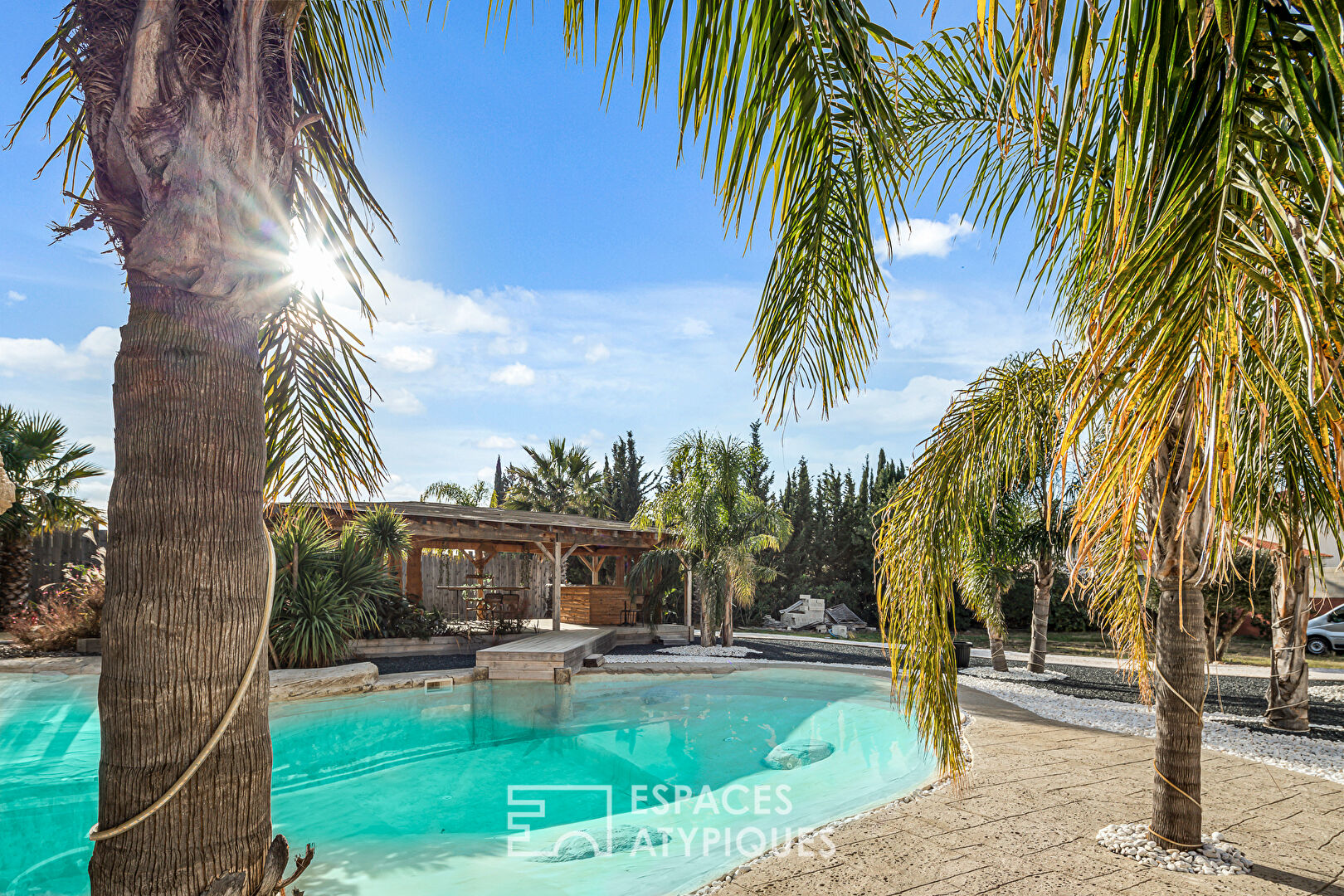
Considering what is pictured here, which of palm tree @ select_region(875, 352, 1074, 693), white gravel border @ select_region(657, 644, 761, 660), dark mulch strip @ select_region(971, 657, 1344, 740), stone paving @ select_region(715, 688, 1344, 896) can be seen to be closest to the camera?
stone paving @ select_region(715, 688, 1344, 896)

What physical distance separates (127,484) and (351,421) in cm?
119

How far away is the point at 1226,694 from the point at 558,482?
22355mm

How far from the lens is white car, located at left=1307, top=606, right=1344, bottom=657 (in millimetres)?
15789

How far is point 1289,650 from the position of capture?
7477mm

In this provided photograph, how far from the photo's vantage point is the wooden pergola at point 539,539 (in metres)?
14.3

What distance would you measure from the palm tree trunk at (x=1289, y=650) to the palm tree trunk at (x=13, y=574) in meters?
18.8

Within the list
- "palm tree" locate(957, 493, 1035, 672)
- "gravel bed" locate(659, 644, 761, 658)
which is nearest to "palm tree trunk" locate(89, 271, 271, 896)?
"palm tree" locate(957, 493, 1035, 672)

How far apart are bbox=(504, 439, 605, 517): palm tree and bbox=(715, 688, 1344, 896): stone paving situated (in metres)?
23.1

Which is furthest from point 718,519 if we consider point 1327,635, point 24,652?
point 1327,635

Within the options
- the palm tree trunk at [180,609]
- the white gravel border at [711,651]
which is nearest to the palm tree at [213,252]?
the palm tree trunk at [180,609]

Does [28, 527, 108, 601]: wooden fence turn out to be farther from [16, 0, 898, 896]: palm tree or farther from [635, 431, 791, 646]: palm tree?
[16, 0, 898, 896]: palm tree

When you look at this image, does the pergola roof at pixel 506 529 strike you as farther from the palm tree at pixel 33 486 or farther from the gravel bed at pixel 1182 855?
the gravel bed at pixel 1182 855

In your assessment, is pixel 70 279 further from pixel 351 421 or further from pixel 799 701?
pixel 799 701

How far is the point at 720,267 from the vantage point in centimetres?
400
